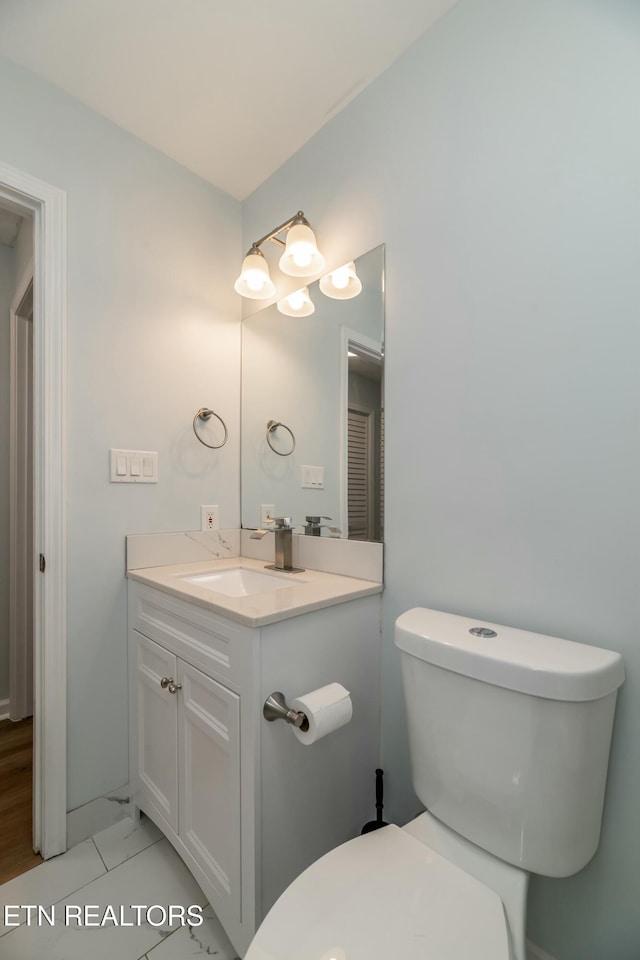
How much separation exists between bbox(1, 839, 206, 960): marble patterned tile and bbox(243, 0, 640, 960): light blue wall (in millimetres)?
653

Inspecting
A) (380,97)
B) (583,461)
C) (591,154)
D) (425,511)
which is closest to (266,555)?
(425,511)

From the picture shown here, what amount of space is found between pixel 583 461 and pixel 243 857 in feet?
3.72

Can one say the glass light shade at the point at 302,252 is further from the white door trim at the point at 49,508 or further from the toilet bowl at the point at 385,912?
the toilet bowl at the point at 385,912

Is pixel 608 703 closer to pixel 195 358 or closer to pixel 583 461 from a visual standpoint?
pixel 583 461

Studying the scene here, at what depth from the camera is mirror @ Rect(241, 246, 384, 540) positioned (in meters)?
1.26

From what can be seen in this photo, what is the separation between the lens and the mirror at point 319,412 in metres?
1.26

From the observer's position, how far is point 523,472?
946mm

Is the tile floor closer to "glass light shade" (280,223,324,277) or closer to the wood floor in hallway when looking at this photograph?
the wood floor in hallway

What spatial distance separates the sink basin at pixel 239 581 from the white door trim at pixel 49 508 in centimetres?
41

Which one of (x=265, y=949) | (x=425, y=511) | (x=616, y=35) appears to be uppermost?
(x=616, y=35)

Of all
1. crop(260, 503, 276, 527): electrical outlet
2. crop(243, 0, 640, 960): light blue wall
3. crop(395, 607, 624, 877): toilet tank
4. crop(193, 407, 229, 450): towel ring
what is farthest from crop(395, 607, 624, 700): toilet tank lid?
crop(193, 407, 229, 450): towel ring

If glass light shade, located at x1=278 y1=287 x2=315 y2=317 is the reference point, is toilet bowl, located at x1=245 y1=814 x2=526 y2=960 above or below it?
below

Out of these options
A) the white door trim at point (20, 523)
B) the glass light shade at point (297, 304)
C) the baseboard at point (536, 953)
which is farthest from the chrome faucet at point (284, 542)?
the white door trim at point (20, 523)

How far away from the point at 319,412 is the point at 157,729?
1.13m
